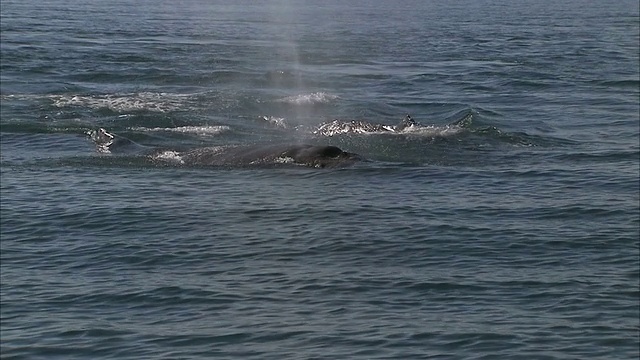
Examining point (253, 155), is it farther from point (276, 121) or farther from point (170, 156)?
point (276, 121)

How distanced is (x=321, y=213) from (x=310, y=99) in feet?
50.4

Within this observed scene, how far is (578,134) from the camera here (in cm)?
3027

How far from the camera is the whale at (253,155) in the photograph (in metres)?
25.4

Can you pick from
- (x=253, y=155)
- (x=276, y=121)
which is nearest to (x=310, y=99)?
(x=276, y=121)

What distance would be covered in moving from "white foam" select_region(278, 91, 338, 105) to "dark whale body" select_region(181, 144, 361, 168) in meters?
9.89

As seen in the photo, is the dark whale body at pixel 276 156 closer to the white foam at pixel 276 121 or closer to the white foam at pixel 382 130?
the white foam at pixel 382 130

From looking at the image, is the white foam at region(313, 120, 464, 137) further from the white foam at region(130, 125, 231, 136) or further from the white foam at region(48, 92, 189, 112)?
the white foam at region(48, 92, 189, 112)

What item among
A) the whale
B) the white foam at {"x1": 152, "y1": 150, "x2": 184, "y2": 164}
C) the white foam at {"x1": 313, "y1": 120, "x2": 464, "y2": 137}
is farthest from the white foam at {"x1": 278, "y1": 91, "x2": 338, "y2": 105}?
the white foam at {"x1": 152, "y1": 150, "x2": 184, "y2": 164}

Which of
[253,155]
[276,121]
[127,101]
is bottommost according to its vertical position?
[127,101]

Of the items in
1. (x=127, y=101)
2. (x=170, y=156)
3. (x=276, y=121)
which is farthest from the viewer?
(x=127, y=101)

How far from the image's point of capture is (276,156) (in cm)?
2567

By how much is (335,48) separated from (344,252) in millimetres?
38428

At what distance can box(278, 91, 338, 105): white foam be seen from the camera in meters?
36.2

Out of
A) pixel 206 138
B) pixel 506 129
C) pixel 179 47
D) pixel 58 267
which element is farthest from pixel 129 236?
pixel 179 47
